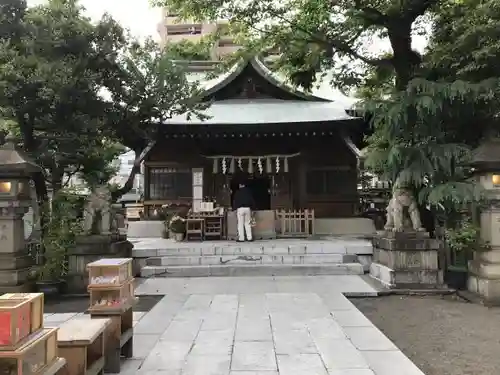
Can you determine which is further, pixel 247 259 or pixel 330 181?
pixel 330 181

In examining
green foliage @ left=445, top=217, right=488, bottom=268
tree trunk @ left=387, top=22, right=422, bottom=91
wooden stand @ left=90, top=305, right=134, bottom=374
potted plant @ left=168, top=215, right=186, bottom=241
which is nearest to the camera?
wooden stand @ left=90, top=305, right=134, bottom=374

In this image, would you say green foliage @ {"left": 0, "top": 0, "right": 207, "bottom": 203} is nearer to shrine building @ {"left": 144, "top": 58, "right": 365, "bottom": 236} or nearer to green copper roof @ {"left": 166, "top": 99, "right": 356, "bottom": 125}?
green copper roof @ {"left": 166, "top": 99, "right": 356, "bottom": 125}

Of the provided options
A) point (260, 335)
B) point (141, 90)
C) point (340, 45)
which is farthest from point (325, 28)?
point (260, 335)

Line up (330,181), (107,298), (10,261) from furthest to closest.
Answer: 1. (330,181)
2. (10,261)
3. (107,298)

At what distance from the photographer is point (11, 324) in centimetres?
241

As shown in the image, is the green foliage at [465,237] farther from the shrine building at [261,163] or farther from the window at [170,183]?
the window at [170,183]

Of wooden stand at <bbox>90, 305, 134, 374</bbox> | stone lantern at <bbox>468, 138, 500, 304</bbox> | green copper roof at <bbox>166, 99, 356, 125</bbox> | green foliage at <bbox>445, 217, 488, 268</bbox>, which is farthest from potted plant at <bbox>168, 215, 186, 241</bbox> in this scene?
wooden stand at <bbox>90, 305, 134, 374</bbox>

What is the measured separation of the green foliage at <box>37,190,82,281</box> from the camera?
8.95 metres

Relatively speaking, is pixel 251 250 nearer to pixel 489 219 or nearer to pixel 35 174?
pixel 35 174

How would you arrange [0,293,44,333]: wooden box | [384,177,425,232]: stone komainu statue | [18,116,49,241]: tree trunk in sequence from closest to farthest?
[0,293,44,333]: wooden box → [384,177,425,232]: stone komainu statue → [18,116,49,241]: tree trunk

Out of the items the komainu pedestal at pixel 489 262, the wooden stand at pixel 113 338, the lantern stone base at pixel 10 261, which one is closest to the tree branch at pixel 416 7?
the komainu pedestal at pixel 489 262

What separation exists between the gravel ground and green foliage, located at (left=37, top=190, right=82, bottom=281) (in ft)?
18.9

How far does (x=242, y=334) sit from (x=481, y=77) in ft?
22.4

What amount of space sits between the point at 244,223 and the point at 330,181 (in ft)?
16.0
